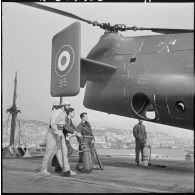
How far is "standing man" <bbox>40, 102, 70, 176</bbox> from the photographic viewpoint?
795cm

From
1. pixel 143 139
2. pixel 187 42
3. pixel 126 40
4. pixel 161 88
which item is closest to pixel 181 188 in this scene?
pixel 161 88

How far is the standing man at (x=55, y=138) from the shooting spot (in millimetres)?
7945

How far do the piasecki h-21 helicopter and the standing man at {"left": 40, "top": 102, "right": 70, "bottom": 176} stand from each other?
1.55 feet

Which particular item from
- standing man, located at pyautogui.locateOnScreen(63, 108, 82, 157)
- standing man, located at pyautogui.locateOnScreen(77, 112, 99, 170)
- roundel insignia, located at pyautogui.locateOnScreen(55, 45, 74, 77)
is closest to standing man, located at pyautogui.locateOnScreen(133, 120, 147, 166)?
standing man, located at pyautogui.locateOnScreen(77, 112, 99, 170)

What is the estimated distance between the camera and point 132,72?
28.5 ft

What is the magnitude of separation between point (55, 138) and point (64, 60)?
1.88 meters

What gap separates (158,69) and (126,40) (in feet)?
6.20

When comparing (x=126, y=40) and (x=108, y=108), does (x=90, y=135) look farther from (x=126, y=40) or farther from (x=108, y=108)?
(x=126, y=40)

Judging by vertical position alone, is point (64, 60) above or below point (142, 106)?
above

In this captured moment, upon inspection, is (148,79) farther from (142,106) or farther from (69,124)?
(69,124)

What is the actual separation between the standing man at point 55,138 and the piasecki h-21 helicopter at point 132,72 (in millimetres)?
473

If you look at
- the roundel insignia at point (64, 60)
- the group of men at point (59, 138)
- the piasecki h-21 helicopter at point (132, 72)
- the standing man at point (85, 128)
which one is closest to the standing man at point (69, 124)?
the group of men at point (59, 138)

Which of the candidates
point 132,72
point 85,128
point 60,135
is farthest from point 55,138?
point 132,72

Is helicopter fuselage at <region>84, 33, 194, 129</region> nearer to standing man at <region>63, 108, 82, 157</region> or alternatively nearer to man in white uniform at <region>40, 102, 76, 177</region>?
standing man at <region>63, 108, 82, 157</region>
